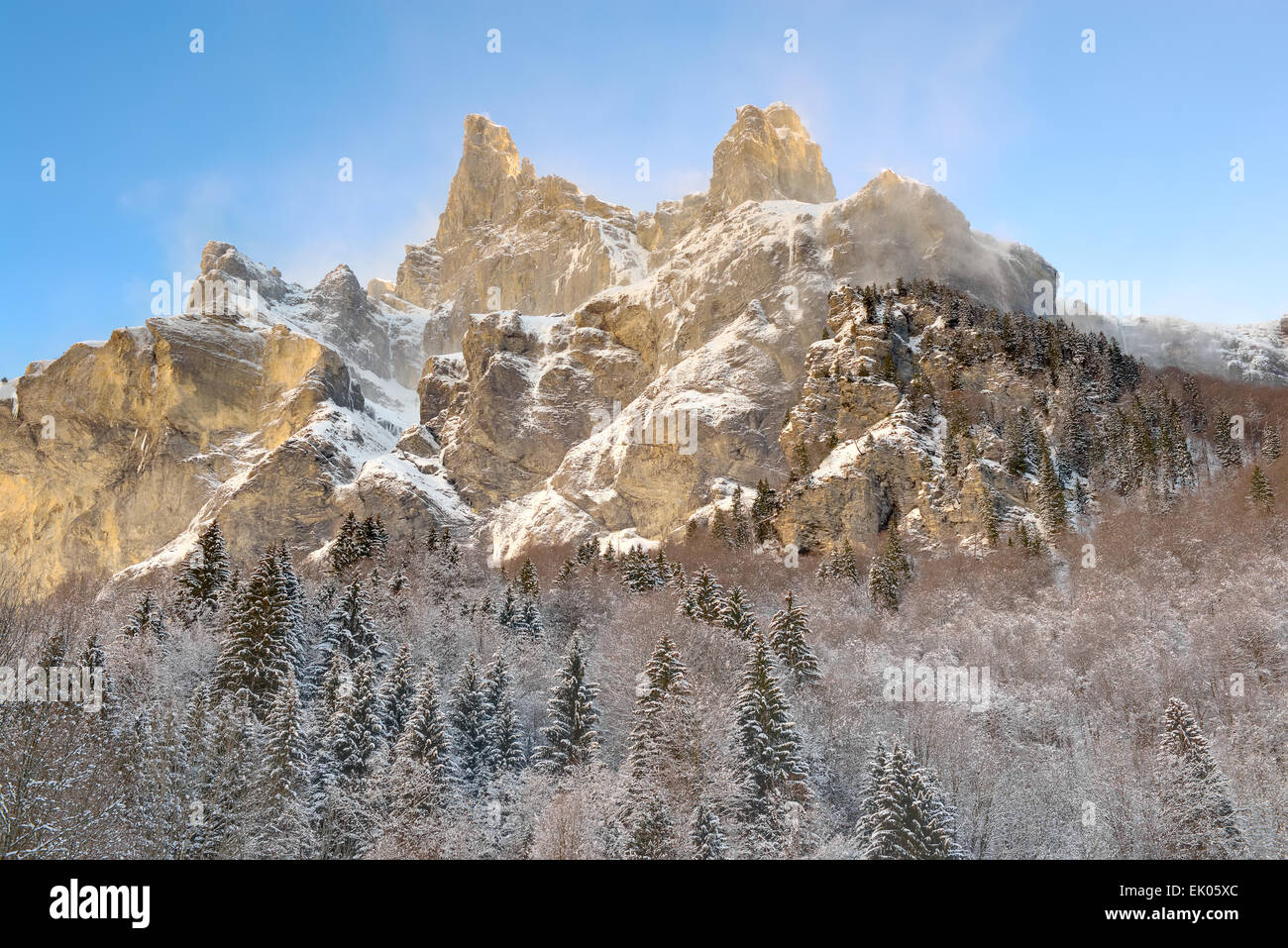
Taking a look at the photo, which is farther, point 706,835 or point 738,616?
point 738,616

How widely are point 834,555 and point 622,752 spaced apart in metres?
43.8

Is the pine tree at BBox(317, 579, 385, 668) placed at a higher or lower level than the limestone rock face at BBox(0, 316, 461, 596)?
lower

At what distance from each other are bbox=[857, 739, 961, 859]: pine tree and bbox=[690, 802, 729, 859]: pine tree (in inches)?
199

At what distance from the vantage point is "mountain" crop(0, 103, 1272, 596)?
10306cm

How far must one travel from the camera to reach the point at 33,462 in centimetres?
16650

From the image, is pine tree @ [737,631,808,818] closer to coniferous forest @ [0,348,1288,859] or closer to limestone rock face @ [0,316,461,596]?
coniferous forest @ [0,348,1288,859]

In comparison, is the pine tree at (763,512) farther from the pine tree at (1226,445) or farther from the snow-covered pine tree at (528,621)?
the pine tree at (1226,445)

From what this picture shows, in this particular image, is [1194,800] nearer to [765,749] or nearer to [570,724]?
[765,749]

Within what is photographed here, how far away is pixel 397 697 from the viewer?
42.9 metres

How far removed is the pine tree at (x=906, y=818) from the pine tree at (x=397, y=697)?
773 inches

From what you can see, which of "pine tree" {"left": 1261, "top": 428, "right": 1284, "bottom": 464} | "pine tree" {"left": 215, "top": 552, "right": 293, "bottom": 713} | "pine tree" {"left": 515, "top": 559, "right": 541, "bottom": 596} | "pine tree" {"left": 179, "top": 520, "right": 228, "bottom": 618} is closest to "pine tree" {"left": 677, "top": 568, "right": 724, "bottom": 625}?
"pine tree" {"left": 515, "top": 559, "right": 541, "bottom": 596}

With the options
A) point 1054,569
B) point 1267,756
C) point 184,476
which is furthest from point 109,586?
point 1267,756

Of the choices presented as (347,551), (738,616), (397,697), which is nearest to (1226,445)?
(738,616)

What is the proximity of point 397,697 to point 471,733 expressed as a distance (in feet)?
12.5
